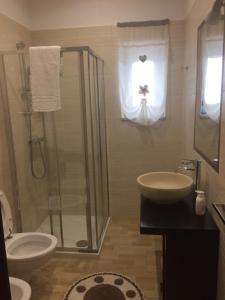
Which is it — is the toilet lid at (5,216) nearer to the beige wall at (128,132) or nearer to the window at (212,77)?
the beige wall at (128,132)

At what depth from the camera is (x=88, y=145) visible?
2602 millimetres

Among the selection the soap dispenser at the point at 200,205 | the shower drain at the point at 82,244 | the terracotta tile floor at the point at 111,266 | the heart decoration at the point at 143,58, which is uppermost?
the heart decoration at the point at 143,58

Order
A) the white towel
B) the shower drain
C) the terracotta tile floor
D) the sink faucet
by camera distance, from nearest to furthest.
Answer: the sink faucet → the terracotta tile floor → the white towel → the shower drain

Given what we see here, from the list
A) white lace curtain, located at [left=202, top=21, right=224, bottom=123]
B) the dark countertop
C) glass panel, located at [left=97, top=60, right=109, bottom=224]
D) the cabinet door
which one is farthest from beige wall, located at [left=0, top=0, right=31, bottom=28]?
the cabinet door

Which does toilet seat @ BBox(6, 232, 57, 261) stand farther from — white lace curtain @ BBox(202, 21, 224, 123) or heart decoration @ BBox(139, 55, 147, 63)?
heart decoration @ BBox(139, 55, 147, 63)

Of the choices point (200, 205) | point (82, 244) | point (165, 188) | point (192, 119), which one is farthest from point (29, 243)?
point (192, 119)

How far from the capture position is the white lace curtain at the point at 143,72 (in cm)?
295

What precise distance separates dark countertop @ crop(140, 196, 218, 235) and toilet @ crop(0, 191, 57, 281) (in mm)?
914

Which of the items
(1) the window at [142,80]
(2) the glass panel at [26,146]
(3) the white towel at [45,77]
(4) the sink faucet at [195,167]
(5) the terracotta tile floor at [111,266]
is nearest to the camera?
(4) the sink faucet at [195,167]

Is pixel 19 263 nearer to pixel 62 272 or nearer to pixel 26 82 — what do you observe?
pixel 62 272

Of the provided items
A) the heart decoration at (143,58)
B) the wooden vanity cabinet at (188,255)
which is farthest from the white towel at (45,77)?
the wooden vanity cabinet at (188,255)

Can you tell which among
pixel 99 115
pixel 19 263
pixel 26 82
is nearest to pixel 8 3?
pixel 26 82

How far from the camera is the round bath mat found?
2.06 metres

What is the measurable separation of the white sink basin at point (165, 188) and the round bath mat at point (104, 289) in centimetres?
89
